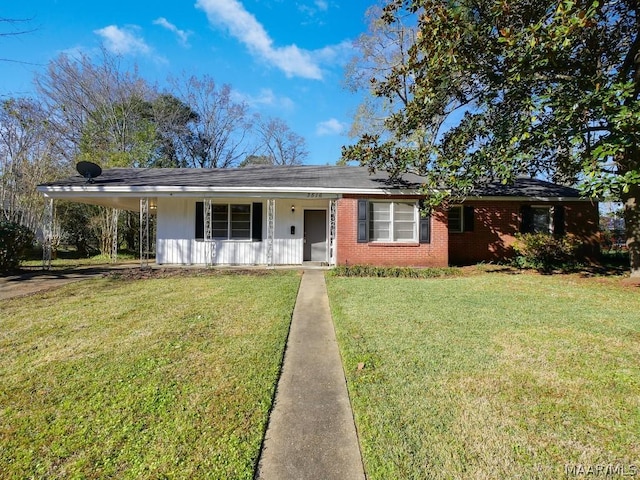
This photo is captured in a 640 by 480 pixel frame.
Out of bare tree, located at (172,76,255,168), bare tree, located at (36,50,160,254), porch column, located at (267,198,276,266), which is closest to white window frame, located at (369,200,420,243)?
porch column, located at (267,198,276,266)

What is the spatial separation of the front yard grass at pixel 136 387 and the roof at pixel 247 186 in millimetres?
5620

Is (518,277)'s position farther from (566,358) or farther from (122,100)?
(122,100)

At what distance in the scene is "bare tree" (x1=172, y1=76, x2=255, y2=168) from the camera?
28984 mm

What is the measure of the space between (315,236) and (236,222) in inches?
124

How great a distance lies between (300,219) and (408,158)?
456 centimetres

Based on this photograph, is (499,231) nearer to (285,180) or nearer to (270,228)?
(285,180)

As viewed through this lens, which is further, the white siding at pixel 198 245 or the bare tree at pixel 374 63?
the bare tree at pixel 374 63

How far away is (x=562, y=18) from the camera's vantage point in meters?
5.40

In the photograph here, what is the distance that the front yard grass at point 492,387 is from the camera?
6.93 feet

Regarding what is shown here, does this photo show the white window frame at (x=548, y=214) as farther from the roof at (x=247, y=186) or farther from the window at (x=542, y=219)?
the roof at (x=247, y=186)

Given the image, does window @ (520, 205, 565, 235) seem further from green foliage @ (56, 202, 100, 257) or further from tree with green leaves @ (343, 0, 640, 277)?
green foliage @ (56, 202, 100, 257)

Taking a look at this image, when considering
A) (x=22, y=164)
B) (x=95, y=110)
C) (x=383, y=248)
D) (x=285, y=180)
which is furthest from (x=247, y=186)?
(x=95, y=110)

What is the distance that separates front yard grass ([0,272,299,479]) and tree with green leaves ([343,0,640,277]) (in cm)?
675

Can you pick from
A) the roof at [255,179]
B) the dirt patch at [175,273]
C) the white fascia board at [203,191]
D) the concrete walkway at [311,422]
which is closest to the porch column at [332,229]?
the white fascia board at [203,191]
